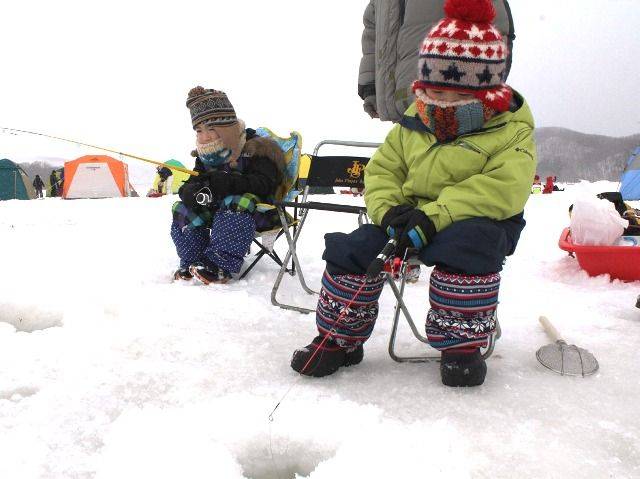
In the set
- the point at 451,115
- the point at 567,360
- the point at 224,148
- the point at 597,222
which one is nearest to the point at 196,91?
the point at 224,148

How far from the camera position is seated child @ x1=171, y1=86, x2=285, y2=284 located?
307 centimetres

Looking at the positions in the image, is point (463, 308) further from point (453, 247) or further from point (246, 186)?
point (246, 186)

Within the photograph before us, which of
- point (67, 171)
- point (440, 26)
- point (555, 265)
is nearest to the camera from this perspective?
point (440, 26)

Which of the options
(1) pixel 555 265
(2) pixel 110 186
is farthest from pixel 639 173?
(2) pixel 110 186

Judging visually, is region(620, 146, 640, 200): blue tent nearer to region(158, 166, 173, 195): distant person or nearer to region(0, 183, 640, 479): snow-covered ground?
region(0, 183, 640, 479): snow-covered ground

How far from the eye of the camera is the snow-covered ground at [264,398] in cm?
124

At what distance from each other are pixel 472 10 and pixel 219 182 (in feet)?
5.78

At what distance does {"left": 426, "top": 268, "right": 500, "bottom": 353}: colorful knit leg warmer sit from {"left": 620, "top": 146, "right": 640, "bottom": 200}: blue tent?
11.1 metres

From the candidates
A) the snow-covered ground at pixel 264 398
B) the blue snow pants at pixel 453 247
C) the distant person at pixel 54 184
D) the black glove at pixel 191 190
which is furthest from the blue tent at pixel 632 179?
the distant person at pixel 54 184

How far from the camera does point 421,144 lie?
1.95 meters

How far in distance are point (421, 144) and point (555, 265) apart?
235 centimetres

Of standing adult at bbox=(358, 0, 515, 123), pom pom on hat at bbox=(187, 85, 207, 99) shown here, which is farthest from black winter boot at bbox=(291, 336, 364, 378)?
pom pom on hat at bbox=(187, 85, 207, 99)

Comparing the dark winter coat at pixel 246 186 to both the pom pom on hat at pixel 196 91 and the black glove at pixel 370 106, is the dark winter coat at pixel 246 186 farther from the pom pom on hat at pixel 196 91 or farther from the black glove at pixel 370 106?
the black glove at pixel 370 106

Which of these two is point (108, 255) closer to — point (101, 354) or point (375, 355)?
point (101, 354)
